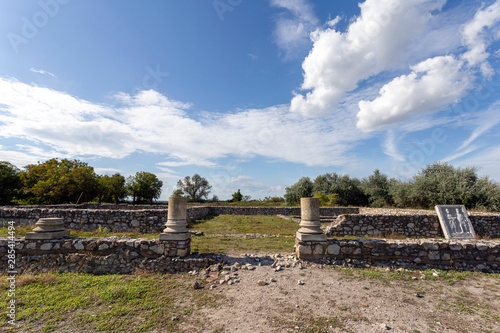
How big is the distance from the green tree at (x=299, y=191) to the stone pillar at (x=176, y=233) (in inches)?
1321

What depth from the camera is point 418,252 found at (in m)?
6.05

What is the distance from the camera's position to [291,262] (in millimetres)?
6055

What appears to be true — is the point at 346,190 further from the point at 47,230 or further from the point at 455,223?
the point at 47,230

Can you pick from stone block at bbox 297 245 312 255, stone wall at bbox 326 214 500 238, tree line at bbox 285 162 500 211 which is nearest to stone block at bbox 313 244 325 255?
stone block at bbox 297 245 312 255

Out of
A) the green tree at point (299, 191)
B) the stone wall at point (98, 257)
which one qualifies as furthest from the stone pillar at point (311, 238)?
the green tree at point (299, 191)

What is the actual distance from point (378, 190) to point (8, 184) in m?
48.5

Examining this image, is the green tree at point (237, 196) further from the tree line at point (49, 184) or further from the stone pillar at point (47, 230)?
the stone pillar at point (47, 230)

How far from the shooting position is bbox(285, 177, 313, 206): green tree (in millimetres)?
38719

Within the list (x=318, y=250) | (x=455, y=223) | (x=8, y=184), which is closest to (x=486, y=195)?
(x=455, y=223)

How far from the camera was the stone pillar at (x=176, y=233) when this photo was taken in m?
5.89

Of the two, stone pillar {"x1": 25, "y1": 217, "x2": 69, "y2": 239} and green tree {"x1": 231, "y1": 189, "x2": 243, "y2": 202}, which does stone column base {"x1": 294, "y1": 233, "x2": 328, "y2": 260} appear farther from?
green tree {"x1": 231, "y1": 189, "x2": 243, "y2": 202}

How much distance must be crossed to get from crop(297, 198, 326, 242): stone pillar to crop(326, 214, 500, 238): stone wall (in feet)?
18.7

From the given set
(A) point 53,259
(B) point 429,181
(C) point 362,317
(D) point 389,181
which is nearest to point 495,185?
(B) point 429,181

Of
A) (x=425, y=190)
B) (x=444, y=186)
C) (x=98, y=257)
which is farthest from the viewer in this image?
(x=425, y=190)
